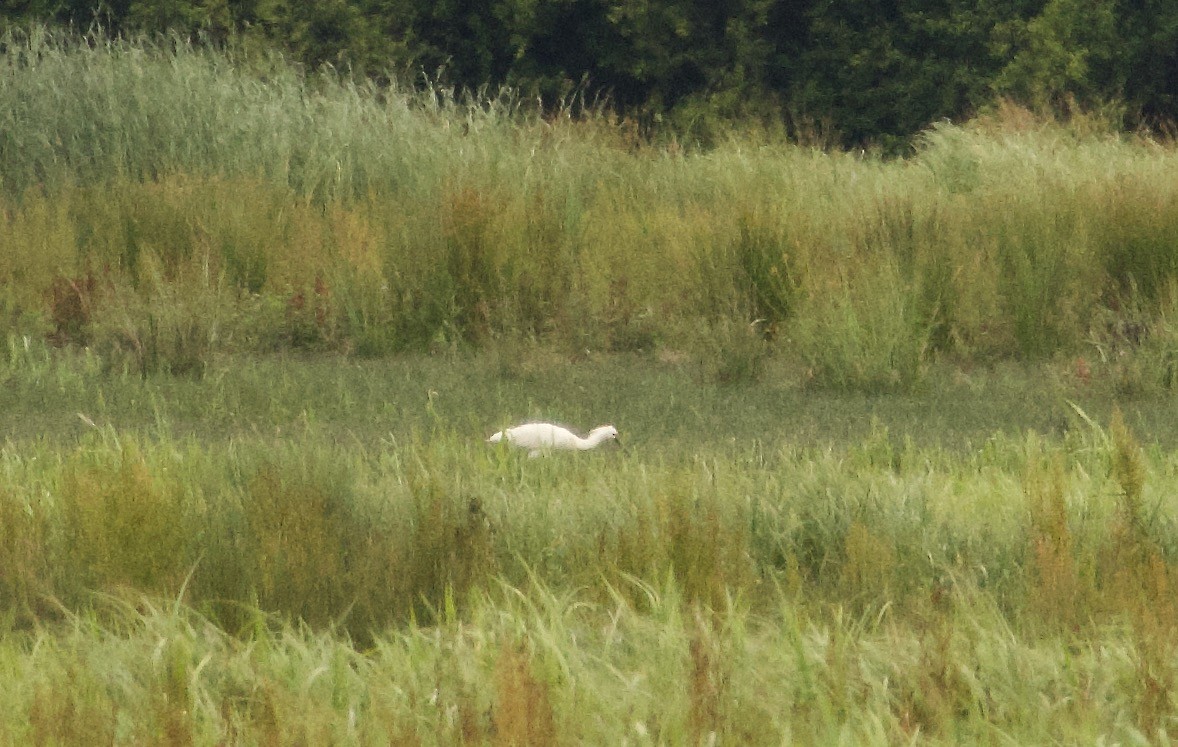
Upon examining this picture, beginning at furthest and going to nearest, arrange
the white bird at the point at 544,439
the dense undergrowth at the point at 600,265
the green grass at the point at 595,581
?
the dense undergrowth at the point at 600,265 → the white bird at the point at 544,439 → the green grass at the point at 595,581

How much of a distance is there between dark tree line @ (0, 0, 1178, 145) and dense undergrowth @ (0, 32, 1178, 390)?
11.6 meters

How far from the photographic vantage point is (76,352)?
920 cm

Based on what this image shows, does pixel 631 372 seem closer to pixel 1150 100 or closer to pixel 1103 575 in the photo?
pixel 1103 575

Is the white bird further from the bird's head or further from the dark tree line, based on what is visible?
the dark tree line

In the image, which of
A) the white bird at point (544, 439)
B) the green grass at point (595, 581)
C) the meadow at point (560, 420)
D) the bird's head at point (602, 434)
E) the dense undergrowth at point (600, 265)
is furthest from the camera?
the dense undergrowth at point (600, 265)

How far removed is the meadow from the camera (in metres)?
3.78

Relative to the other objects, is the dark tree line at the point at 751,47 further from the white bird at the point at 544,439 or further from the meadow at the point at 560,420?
the white bird at the point at 544,439

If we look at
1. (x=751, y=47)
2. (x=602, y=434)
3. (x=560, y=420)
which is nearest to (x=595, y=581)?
(x=602, y=434)

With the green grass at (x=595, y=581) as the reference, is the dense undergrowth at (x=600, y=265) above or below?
below

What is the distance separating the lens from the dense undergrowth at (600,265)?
8.49 m

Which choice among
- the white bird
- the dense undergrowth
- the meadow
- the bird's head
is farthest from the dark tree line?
the white bird

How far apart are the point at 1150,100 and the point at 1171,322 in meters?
18.6

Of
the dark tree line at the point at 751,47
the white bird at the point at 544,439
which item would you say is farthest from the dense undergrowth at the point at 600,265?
the dark tree line at the point at 751,47

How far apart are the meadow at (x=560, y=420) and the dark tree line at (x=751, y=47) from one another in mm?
10115
